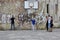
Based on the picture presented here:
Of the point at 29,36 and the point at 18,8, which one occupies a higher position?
the point at 18,8

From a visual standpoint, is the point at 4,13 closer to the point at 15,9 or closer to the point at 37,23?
the point at 15,9

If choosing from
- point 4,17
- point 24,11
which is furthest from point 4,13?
point 24,11

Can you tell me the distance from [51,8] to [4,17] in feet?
17.6

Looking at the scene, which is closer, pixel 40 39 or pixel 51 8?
pixel 40 39

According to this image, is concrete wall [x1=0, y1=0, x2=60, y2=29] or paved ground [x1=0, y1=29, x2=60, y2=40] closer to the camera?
paved ground [x1=0, y1=29, x2=60, y2=40]

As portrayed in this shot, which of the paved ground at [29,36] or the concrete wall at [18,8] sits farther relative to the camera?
the concrete wall at [18,8]

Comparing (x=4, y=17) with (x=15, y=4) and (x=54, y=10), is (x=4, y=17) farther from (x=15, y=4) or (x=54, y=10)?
(x=54, y=10)

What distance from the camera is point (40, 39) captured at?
1708 cm

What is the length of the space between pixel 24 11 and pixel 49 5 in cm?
290

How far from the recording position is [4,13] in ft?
89.2

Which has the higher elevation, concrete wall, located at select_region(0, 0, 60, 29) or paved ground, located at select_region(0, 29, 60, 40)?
concrete wall, located at select_region(0, 0, 60, 29)

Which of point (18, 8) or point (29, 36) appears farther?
point (18, 8)

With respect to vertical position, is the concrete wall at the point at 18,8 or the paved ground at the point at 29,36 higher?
the concrete wall at the point at 18,8

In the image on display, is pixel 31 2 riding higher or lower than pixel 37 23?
higher
